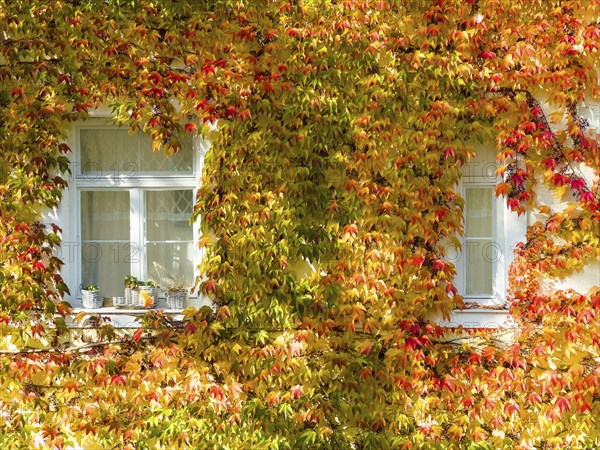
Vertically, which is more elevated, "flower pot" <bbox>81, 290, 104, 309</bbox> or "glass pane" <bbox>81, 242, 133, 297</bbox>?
"glass pane" <bbox>81, 242, 133, 297</bbox>

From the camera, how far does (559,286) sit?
4262mm

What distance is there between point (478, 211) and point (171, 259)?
2.09 meters

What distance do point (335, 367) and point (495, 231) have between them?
4.54 ft

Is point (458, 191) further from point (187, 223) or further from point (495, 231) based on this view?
point (187, 223)

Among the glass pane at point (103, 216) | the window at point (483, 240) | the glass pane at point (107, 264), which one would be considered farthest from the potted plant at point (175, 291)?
the window at point (483, 240)

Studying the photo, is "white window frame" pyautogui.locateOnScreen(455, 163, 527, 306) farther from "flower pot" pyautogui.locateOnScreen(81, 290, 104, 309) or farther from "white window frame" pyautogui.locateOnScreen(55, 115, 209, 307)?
"flower pot" pyautogui.locateOnScreen(81, 290, 104, 309)

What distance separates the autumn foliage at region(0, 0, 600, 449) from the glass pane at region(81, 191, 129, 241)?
263 mm

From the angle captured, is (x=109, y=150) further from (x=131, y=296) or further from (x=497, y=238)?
(x=497, y=238)

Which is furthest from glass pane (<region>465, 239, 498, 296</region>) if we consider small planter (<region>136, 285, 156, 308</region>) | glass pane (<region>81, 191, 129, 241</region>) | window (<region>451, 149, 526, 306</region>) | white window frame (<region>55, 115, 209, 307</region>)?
glass pane (<region>81, 191, 129, 241</region>)

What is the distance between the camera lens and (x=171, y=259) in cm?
450

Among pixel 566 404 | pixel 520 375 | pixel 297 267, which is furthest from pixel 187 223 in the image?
pixel 566 404

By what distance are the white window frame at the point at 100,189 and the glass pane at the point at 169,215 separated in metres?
0.04

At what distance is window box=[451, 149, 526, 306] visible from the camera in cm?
434

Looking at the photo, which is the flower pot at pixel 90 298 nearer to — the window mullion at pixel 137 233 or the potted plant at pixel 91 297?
the potted plant at pixel 91 297
